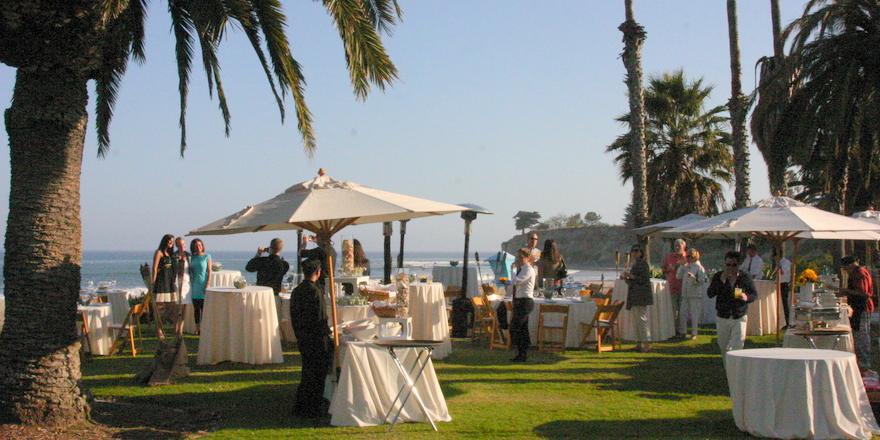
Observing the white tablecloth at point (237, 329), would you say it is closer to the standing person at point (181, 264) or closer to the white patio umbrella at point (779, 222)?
the standing person at point (181, 264)

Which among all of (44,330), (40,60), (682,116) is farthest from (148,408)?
(682,116)

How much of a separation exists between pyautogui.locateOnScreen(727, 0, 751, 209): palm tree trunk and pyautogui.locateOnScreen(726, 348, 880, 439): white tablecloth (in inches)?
613

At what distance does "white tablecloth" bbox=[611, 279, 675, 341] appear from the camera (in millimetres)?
14617

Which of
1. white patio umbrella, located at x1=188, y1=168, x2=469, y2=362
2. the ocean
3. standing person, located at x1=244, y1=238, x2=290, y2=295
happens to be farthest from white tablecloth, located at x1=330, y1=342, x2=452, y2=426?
the ocean

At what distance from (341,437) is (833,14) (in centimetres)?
1435

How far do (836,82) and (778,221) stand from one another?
335 inches

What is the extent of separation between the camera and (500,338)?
45.6ft

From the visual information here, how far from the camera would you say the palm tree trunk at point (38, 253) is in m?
7.49

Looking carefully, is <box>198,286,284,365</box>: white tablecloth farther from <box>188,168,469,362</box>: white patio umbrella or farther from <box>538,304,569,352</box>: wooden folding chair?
<box>538,304,569,352</box>: wooden folding chair

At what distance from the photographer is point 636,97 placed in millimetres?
21625

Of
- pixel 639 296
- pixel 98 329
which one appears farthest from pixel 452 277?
pixel 98 329

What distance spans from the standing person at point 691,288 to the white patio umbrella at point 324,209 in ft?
25.0

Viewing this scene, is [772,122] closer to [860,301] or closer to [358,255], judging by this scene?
[860,301]

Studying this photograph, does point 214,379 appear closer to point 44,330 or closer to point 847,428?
point 44,330
